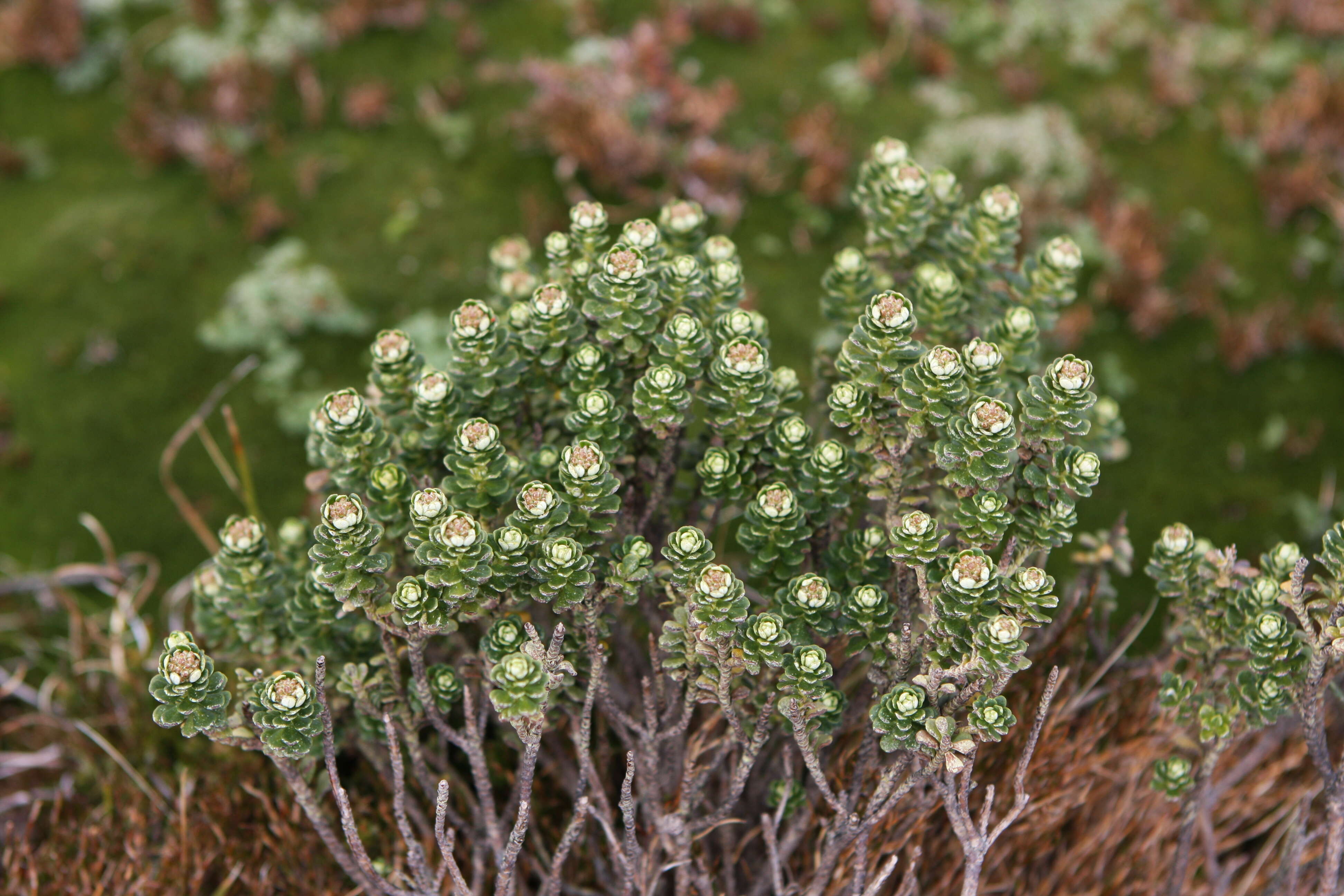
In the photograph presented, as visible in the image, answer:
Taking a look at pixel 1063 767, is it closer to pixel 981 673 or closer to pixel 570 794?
pixel 981 673

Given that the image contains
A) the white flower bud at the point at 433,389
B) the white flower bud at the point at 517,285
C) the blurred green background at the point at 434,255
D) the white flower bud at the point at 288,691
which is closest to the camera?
the white flower bud at the point at 288,691

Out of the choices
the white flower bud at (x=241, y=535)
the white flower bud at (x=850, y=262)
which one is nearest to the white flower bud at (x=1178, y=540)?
the white flower bud at (x=850, y=262)

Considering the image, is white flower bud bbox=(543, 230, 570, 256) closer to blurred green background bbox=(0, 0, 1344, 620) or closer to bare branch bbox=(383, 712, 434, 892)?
bare branch bbox=(383, 712, 434, 892)

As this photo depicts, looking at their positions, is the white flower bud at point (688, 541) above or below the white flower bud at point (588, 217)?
below

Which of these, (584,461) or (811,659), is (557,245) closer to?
(584,461)

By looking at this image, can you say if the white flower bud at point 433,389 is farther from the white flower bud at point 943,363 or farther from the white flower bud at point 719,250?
the white flower bud at point 943,363

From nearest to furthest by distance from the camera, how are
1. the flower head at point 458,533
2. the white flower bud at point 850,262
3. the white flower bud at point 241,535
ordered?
1. the flower head at point 458,533
2. the white flower bud at point 241,535
3. the white flower bud at point 850,262

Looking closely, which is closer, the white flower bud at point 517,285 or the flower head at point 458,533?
the flower head at point 458,533

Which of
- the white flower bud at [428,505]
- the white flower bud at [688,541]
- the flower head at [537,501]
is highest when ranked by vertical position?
the white flower bud at [428,505]

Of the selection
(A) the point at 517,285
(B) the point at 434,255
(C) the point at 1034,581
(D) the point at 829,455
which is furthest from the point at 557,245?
(B) the point at 434,255

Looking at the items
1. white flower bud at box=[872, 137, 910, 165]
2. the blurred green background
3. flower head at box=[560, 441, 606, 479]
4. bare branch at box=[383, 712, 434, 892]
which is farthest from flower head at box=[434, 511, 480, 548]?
the blurred green background
